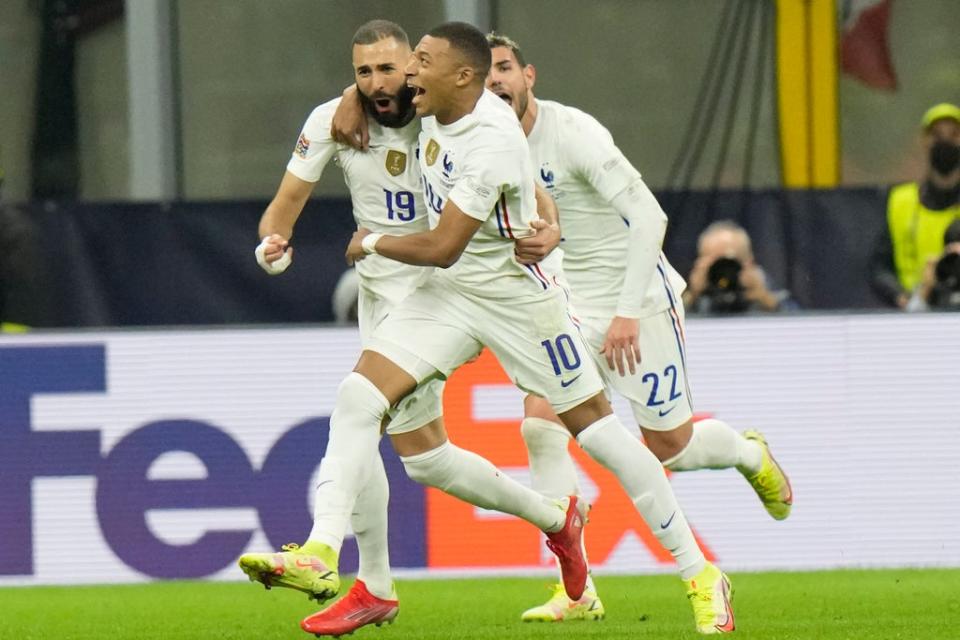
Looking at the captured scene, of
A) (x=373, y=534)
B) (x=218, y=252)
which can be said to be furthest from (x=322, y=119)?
(x=218, y=252)

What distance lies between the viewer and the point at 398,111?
23.3 ft

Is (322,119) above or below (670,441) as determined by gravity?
above

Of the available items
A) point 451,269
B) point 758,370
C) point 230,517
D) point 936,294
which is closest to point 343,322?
point 230,517

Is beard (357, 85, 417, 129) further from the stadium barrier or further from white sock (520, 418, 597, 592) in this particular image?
the stadium barrier

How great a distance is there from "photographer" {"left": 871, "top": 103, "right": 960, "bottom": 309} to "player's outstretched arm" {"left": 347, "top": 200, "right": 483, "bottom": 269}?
177 inches

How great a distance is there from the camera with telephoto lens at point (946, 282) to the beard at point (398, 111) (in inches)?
155

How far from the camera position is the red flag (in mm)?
12734

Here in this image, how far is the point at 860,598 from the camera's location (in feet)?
27.2

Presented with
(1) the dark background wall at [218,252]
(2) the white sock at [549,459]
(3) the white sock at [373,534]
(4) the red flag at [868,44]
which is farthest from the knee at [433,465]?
(4) the red flag at [868,44]

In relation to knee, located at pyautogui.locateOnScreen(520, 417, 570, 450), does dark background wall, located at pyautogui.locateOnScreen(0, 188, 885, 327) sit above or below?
above

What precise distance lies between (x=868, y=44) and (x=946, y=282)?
304 centimetres

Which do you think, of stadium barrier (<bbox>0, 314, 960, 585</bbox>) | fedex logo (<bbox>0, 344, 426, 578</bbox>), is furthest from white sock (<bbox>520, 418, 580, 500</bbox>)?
fedex logo (<bbox>0, 344, 426, 578</bbox>)

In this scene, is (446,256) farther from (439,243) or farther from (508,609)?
(508,609)

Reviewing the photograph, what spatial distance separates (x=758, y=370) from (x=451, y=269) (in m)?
3.23
